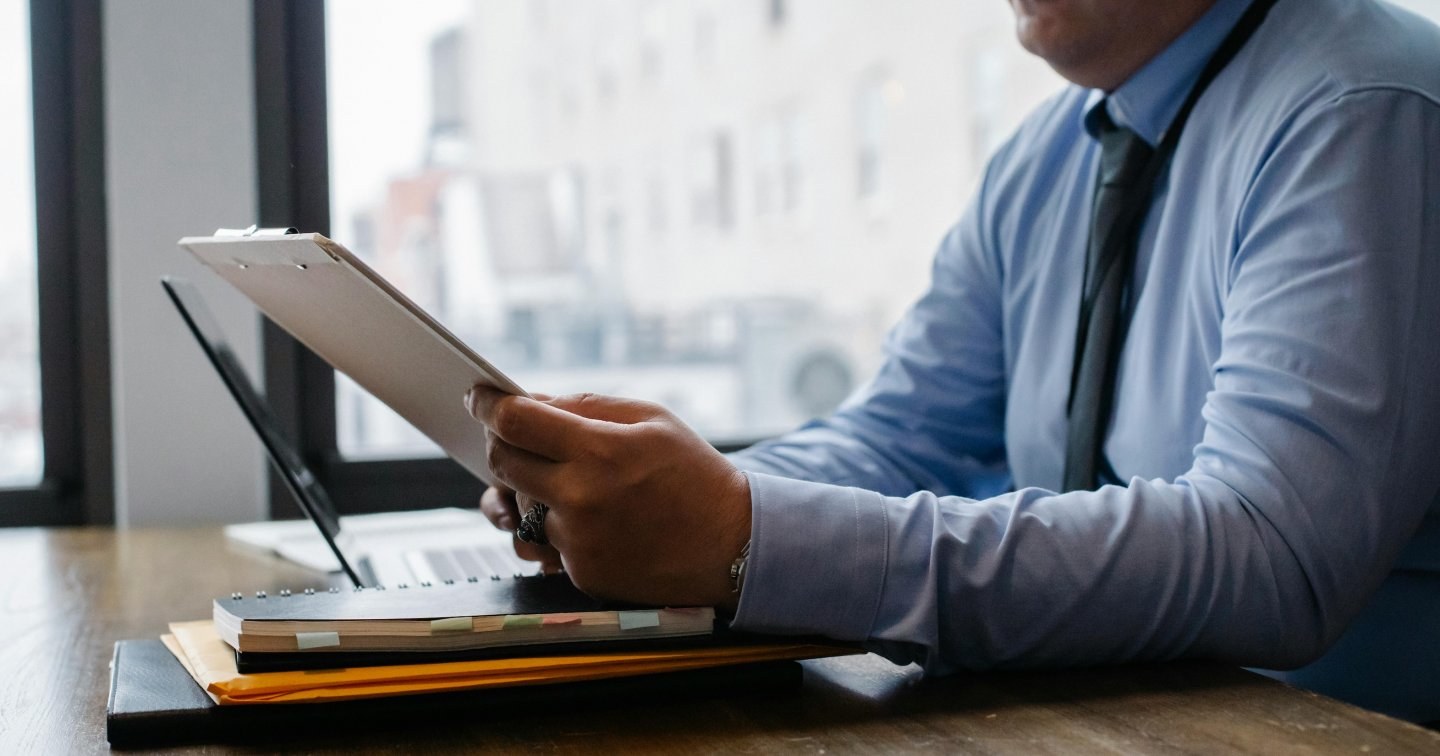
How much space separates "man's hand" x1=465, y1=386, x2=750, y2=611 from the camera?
669 mm

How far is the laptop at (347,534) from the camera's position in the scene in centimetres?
100

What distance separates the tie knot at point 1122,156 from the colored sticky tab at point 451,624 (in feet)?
2.37

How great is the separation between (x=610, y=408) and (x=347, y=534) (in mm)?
609

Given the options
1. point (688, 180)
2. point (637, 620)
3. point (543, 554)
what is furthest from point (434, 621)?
point (688, 180)

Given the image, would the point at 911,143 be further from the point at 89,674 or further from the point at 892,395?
the point at 89,674

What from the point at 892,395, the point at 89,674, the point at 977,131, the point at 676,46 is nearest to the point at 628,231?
the point at 676,46

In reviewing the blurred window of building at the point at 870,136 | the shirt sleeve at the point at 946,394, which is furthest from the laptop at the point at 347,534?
the blurred window of building at the point at 870,136

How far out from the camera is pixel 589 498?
2.20 ft

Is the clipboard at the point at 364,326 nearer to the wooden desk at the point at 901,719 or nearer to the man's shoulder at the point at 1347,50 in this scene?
the wooden desk at the point at 901,719

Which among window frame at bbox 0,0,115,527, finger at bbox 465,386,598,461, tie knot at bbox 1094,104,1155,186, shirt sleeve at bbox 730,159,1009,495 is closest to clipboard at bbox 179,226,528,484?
finger at bbox 465,386,598,461

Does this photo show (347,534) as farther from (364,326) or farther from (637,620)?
(637,620)

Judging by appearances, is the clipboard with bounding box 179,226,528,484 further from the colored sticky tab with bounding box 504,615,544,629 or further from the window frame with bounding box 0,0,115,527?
the window frame with bounding box 0,0,115,527

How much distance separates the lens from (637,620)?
679 millimetres

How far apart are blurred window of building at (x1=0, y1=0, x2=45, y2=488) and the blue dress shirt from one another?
1330 millimetres
